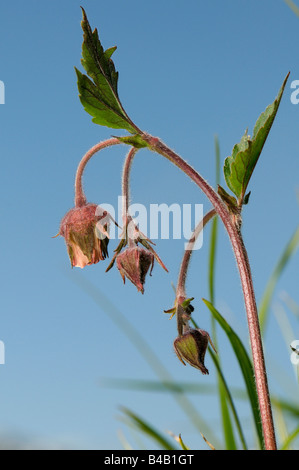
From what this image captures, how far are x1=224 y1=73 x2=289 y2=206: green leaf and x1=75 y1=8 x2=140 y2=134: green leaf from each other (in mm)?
246

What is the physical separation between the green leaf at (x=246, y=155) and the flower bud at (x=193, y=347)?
0.34m

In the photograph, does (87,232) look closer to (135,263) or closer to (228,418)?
(135,263)

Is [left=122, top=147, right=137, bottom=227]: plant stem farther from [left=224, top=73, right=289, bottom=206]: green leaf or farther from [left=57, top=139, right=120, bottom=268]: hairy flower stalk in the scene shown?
[left=224, top=73, right=289, bottom=206]: green leaf

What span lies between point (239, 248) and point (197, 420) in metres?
1.20

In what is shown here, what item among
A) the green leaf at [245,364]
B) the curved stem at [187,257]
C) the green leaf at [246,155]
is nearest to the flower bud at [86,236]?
the curved stem at [187,257]

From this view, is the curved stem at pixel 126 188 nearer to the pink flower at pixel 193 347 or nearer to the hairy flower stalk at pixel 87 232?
the hairy flower stalk at pixel 87 232

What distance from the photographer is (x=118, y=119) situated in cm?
133

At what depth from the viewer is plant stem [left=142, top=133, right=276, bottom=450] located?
3.80 ft

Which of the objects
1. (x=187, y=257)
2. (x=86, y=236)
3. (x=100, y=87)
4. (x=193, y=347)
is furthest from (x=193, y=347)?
(x=100, y=87)

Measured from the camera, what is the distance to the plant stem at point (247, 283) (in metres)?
1.16

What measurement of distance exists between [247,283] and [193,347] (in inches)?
9.6

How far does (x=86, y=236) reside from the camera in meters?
1.42
